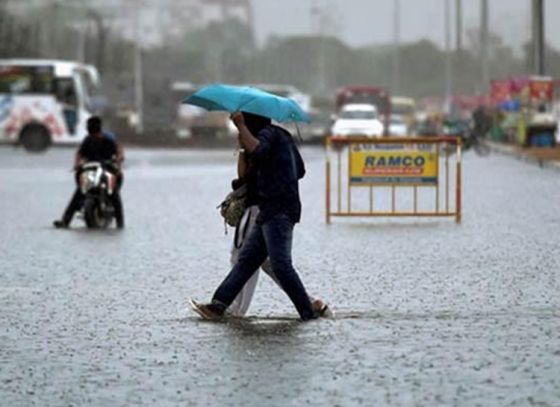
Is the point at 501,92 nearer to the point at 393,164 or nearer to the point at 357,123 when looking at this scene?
the point at 357,123

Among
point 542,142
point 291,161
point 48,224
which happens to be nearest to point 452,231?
point 48,224

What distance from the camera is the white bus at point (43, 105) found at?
6372 centimetres

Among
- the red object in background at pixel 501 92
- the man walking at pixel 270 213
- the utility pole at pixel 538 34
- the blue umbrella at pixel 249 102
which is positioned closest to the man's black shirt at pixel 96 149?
the blue umbrella at pixel 249 102

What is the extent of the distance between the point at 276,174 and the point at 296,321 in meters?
1.02

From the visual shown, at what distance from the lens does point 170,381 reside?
10672 millimetres

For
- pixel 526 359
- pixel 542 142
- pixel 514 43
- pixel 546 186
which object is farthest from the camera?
pixel 514 43

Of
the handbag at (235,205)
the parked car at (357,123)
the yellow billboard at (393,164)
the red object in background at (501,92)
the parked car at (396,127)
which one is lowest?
the parked car at (396,127)

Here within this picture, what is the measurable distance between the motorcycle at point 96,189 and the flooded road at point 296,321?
489 millimetres

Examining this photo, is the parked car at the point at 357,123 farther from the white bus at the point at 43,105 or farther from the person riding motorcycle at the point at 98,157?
the person riding motorcycle at the point at 98,157

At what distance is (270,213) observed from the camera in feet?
44.1

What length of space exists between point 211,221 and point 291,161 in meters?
12.7

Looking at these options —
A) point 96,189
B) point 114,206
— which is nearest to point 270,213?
point 96,189

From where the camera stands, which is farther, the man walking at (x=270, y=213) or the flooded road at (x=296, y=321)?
the man walking at (x=270, y=213)

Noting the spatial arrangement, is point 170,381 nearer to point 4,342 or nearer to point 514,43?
point 4,342
